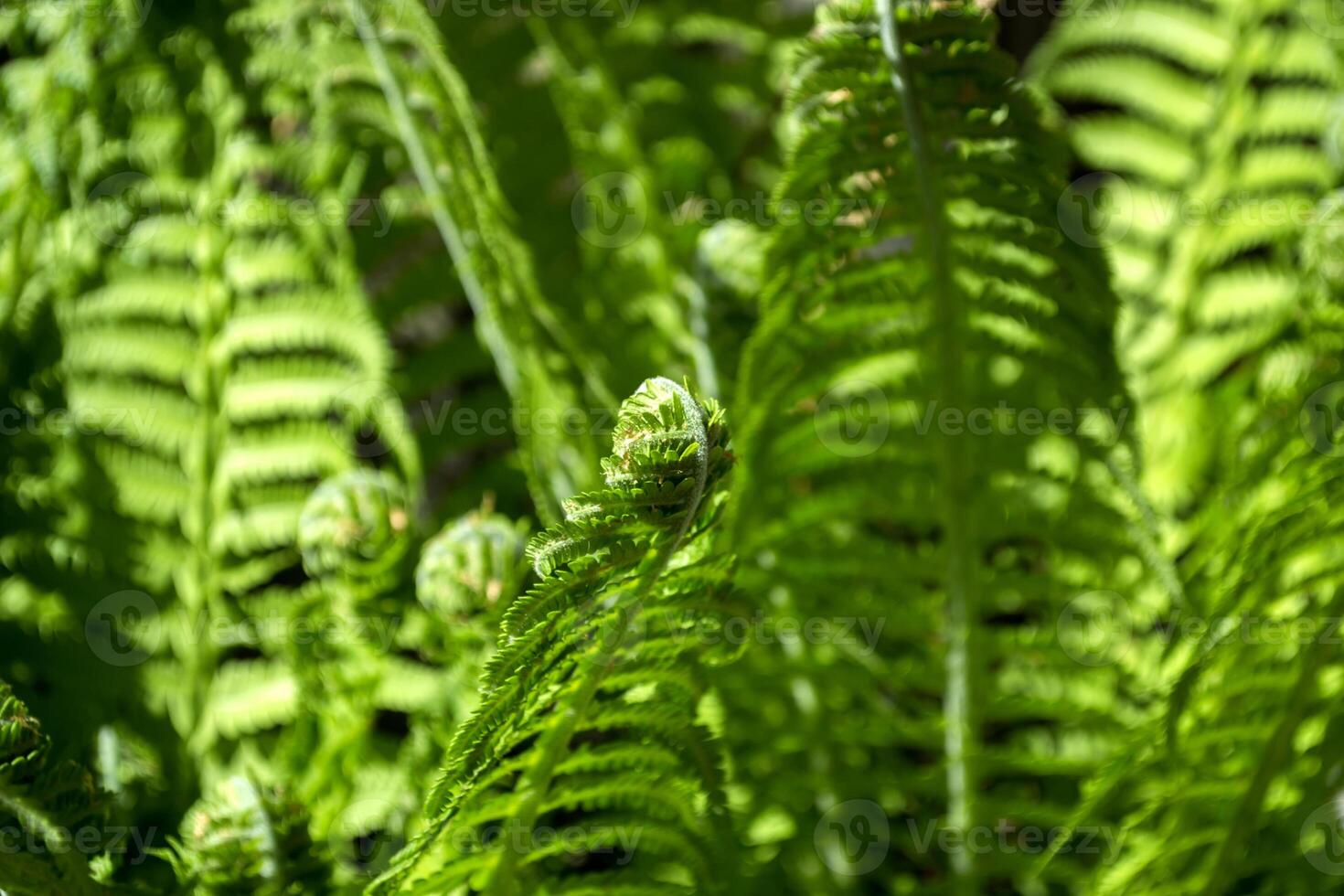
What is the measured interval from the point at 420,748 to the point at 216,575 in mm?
333

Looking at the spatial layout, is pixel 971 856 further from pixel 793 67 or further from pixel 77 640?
pixel 77 640

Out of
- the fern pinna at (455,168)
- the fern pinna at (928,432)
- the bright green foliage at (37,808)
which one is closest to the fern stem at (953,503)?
the fern pinna at (928,432)

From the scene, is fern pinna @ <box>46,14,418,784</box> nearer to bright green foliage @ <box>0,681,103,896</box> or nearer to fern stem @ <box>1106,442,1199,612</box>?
bright green foliage @ <box>0,681,103,896</box>

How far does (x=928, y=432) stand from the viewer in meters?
0.94

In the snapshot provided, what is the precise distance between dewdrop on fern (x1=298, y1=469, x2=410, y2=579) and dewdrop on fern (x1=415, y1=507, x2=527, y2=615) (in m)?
0.08

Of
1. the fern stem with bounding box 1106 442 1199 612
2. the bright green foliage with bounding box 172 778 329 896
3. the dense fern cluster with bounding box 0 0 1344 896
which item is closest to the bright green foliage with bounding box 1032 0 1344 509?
the dense fern cluster with bounding box 0 0 1344 896

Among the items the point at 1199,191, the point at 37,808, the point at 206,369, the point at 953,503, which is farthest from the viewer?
the point at 1199,191

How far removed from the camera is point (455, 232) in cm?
87

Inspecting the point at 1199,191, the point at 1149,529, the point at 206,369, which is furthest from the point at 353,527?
the point at 1199,191

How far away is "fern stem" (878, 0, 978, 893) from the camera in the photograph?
2.38 feet

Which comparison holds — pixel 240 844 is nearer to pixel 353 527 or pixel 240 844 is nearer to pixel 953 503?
pixel 353 527

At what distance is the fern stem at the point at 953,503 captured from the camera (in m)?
0.72

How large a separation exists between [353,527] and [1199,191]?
1042 mm

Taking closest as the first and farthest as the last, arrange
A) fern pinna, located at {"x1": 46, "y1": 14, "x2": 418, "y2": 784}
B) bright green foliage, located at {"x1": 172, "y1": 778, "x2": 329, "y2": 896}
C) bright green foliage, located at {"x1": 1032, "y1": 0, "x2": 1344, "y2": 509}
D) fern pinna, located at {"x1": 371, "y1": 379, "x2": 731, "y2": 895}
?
fern pinna, located at {"x1": 371, "y1": 379, "x2": 731, "y2": 895}
bright green foliage, located at {"x1": 172, "y1": 778, "x2": 329, "y2": 896}
fern pinna, located at {"x1": 46, "y1": 14, "x2": 418, "y2": 784}
bright green foliage, located at {"x1": 1032, "y1": 0, "x2": 1344, "y2": 509}
